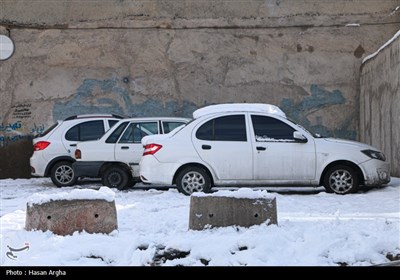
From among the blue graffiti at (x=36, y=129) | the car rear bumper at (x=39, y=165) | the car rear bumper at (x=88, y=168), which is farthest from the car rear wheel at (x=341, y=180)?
the blue graffiti at (x=36, y=129)

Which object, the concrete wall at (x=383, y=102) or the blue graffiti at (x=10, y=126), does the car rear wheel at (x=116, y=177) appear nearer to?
the blue graffiti at (x=10, y=126)

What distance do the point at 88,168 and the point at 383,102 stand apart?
702cm

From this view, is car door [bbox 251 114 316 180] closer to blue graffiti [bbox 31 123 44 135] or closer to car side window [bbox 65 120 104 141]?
car side window [bbox 65 120 104 141]

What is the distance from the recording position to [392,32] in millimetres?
14922

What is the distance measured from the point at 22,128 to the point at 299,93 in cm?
794

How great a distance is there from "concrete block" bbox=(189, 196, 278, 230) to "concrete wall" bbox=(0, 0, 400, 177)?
9157mm

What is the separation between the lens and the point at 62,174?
12.2m

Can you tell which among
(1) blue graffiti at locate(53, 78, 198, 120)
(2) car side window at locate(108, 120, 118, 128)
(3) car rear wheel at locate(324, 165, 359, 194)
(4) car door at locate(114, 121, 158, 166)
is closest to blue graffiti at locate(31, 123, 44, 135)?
(1) blue graffiti at locate(53, 78, 198, 120)

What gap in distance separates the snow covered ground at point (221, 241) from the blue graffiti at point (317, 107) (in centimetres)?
736

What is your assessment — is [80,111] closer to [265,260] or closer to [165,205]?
[165,205]

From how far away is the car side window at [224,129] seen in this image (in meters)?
9.83

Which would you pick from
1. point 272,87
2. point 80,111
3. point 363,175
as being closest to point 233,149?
point 363,175

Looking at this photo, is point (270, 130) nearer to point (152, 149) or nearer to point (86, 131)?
point (152, 149)

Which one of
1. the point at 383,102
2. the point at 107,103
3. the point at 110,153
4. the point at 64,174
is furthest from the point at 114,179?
the point at 383,102
